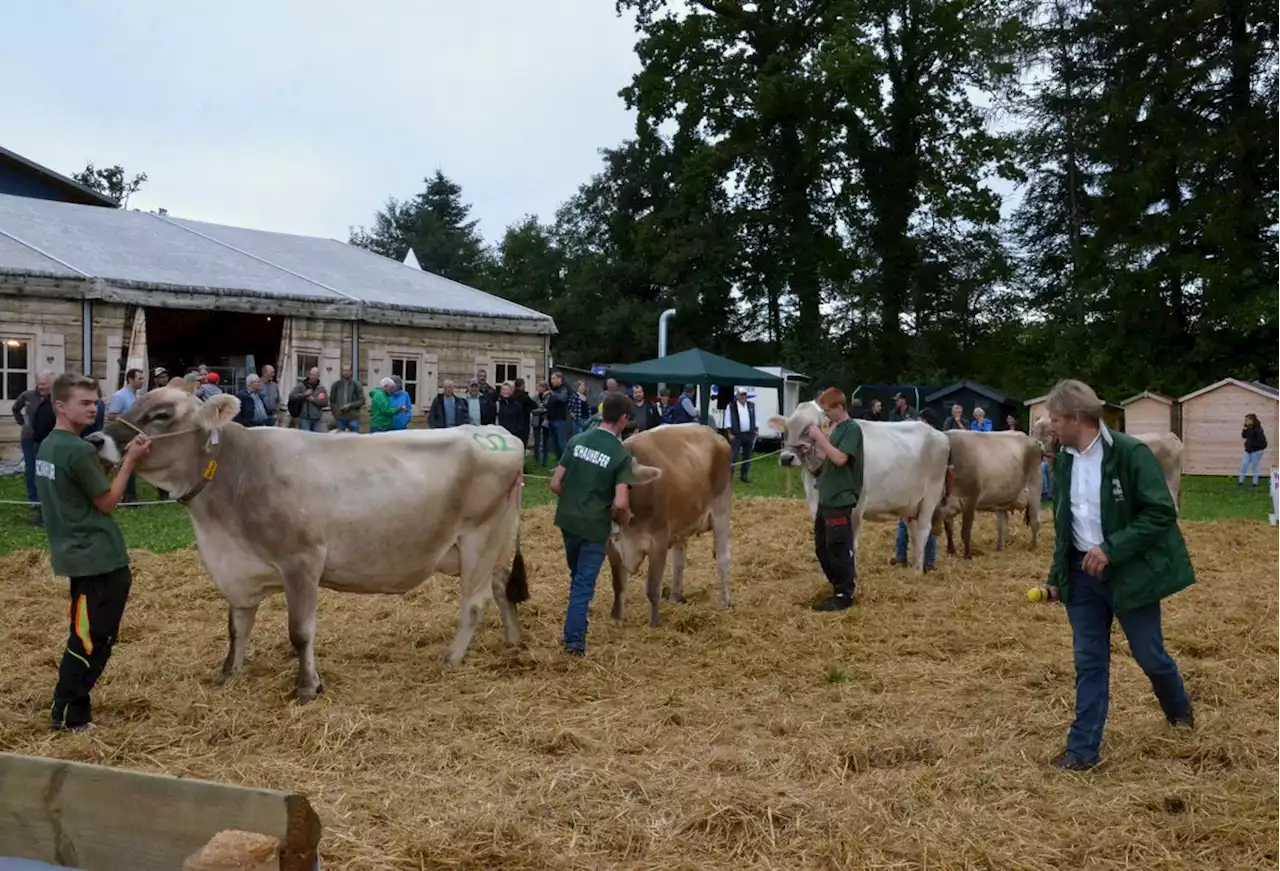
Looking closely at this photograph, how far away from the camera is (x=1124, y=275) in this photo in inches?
1224

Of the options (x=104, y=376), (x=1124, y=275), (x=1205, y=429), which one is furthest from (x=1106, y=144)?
(x=104, y=376)

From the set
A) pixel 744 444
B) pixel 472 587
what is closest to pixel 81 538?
pixel 472 587

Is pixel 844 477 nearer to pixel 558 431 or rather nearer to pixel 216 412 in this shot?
pixel 216 412

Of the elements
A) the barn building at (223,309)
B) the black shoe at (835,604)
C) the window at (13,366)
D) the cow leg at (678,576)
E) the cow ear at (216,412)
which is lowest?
the black shoe at (835,604)

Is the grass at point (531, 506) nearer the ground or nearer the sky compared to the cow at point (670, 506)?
nearer the ground

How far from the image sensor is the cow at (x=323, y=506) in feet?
20.5

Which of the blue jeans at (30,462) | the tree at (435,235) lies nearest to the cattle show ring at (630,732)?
the blue jeans at (30,462)

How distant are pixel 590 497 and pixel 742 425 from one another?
45.3 ft

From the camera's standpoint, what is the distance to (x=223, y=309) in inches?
765

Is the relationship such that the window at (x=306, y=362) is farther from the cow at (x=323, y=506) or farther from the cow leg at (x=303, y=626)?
the cow leg at (x=303, y=626)

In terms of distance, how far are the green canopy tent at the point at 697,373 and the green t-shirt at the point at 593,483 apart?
1515 centimetres

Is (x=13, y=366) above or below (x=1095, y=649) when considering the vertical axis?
above

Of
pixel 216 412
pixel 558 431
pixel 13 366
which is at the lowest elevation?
pixel 558 431

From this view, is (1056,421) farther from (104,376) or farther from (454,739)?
(104,376)
